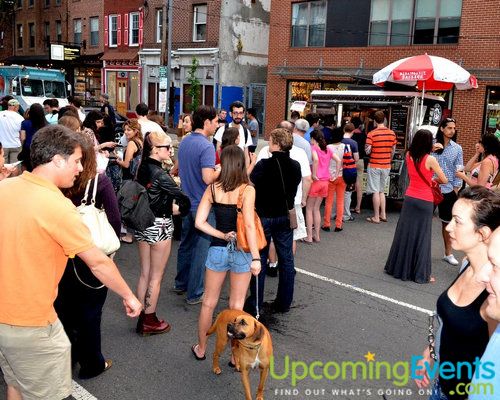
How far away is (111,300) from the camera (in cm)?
539

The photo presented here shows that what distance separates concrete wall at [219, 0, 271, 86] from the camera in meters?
25.6

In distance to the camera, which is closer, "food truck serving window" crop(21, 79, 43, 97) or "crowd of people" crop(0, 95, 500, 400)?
"crowd of people" crop(0, 95, 500, 400)

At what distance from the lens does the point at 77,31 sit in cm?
3453

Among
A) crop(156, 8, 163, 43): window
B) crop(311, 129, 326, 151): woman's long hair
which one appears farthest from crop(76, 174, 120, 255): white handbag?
crop(156, 8, 163, 43): window

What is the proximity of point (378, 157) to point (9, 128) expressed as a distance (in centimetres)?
694

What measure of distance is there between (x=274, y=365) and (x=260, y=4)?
1026 inches

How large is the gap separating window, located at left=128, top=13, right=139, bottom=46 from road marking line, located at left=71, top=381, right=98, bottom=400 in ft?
96.4

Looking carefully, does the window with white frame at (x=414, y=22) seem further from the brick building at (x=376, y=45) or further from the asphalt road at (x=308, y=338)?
the asphalt road at (x=308, y=338)

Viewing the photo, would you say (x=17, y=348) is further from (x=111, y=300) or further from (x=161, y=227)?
(x=111, y=300)

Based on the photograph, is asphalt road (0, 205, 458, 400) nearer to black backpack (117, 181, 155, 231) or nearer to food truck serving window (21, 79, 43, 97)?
black backpack (117, 181, 155, 231)

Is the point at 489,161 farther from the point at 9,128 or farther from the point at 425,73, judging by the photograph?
the point at 9,128

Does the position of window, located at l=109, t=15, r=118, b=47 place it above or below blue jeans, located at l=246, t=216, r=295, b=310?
above

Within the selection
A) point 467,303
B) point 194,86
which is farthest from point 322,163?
point 194,86

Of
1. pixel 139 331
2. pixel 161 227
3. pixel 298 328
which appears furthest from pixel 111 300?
pixel 298 328
